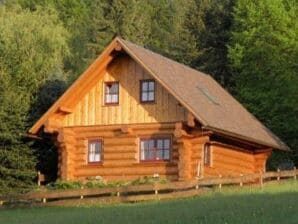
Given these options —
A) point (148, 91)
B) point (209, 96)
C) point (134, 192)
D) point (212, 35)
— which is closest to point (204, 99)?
point (209, 96)

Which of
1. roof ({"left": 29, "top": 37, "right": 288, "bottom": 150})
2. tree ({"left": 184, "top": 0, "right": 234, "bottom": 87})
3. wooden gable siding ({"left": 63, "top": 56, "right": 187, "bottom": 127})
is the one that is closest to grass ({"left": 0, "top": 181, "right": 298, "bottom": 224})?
roof ({"left": 29, "top": 37, "right": 288, "bottom": 150})

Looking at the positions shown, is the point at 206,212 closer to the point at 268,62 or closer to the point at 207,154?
the point at 207,154

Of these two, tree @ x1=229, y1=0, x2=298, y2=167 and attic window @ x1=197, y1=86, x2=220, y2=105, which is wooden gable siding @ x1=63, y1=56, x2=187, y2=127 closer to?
attic window @ x1=197, y1=86, x2=220, y2=105

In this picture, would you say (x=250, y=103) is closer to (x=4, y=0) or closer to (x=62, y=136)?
(x=62, y=136)

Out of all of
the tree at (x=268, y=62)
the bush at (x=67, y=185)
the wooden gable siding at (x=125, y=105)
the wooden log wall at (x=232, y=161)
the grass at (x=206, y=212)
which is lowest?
the grass at (x=206, y=212)

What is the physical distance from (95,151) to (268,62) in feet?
59.4

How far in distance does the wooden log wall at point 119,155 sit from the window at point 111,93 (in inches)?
49.2

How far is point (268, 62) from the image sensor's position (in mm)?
56562

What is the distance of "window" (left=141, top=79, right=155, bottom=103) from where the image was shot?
4122 cm

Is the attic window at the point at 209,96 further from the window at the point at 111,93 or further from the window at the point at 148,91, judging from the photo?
the window at the point at 111,93

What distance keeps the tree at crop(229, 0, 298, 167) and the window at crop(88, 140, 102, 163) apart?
48.5 ft

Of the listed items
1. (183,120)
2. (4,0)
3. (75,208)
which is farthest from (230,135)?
(4,0)

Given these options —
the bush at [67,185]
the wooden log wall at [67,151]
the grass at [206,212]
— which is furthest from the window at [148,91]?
the grass at [206,212]

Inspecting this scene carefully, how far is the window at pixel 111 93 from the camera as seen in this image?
42000 millimetres
